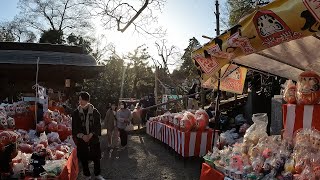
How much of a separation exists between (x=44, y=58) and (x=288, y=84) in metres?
9.34

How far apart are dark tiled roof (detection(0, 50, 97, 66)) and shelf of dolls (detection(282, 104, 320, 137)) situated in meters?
9.06

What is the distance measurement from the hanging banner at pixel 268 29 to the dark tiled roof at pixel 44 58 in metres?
8.10

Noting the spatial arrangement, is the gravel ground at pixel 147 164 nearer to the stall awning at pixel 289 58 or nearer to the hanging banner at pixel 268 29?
the stall awning at pixel 289 58

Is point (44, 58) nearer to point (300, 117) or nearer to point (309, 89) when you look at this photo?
point (300, 117)

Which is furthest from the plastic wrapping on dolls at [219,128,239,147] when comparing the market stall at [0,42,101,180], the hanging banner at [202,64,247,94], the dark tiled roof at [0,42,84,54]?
the dark tiled roof at [0,42,84,54]

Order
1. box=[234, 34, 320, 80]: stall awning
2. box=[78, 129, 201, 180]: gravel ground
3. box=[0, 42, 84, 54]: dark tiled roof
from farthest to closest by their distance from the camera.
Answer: box=[0, 42, 84, 54]: dark tiled roof, box=[78, 129, 201, 180]: gravel ground, box=[234, 34, 320, 80]: stall awning

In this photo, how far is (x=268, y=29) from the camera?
371cm

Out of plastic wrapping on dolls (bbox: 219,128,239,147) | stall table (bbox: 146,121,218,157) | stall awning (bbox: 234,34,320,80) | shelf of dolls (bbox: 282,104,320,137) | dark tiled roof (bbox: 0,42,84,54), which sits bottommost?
stall table (bbox: 146,121,218,157)

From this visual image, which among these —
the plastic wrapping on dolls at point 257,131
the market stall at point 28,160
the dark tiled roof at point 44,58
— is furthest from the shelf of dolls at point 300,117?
the dark tiled roof at point 44,58

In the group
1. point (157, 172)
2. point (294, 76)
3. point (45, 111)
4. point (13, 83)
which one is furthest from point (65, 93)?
point (294, 76)

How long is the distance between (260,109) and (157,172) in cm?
570

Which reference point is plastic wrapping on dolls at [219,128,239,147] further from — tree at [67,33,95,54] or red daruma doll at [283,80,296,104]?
tree at [67,33,95,54]

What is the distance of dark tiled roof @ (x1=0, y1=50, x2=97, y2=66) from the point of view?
11695mm

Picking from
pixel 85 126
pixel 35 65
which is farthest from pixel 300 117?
pixel 35 65
